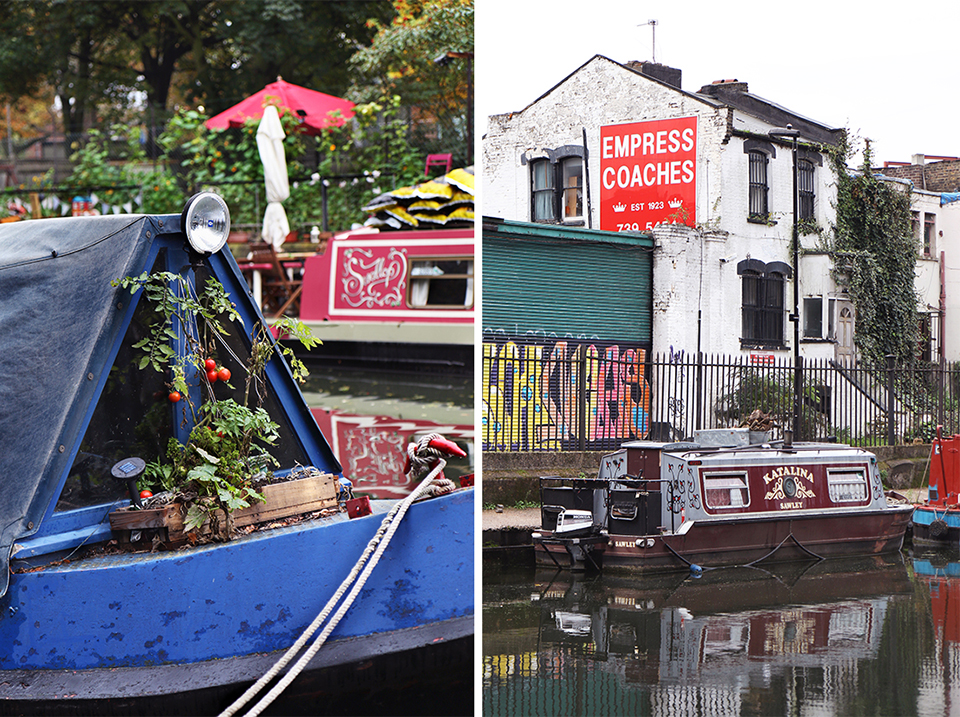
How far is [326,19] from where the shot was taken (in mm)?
18766

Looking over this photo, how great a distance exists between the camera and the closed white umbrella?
14195 millimetres

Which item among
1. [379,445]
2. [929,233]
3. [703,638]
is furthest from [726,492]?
[379,445]

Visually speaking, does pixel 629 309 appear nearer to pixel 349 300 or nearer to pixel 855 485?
pixel 855 485

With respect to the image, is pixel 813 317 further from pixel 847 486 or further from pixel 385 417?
pixel 385 417

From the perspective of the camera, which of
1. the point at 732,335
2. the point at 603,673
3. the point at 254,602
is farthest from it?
the point at 603,673

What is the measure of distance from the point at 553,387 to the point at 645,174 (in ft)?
2.42

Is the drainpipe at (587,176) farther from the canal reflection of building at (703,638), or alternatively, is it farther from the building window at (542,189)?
the canal reflection of building at (703,638)

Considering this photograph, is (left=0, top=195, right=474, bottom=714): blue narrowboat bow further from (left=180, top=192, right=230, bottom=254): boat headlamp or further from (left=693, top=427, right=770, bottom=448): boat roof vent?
(left=693, top=427, right=770, bottom=448): boat roof vent

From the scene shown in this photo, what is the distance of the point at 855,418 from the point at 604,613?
1834mm

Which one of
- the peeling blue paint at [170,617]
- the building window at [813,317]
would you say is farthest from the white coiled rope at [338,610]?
the building window at [813,317]

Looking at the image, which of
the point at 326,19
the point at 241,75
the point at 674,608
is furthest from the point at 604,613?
the point at 241,75

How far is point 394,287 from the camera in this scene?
12.8m

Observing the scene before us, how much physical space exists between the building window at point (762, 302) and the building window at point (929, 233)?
20.8 inches

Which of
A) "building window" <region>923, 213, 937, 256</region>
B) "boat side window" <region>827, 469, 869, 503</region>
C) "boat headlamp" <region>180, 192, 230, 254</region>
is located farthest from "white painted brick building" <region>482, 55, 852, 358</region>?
"boat side window" <region>827, 469, 869, 503</region>
